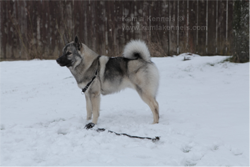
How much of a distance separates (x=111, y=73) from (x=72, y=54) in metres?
0.66

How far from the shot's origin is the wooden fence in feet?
27.5

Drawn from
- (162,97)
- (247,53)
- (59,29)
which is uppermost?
(59,29)

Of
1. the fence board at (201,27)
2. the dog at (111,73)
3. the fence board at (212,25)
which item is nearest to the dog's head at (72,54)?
the dog at (111,73)

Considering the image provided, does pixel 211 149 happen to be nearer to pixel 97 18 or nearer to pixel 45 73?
pixel 45 73

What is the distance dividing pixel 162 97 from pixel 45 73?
390 cm

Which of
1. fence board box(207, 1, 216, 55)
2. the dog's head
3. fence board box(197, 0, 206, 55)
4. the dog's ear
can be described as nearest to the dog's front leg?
the dog's head

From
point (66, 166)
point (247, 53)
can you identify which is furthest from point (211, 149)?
point (247, 53)

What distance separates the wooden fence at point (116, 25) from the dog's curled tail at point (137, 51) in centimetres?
453

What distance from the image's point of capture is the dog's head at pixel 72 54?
377 centimetres

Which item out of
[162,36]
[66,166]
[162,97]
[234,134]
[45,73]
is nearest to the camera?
[66,166]

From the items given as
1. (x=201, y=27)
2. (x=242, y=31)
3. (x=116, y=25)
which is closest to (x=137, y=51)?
(x=242, y=31)

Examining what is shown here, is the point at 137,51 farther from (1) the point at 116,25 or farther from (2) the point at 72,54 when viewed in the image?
(1) the point at 116,25

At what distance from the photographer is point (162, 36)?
27.7 ft

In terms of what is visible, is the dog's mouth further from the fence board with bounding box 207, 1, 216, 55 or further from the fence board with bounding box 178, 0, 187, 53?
the fence board with bounding box 207, 1, 216, 55
